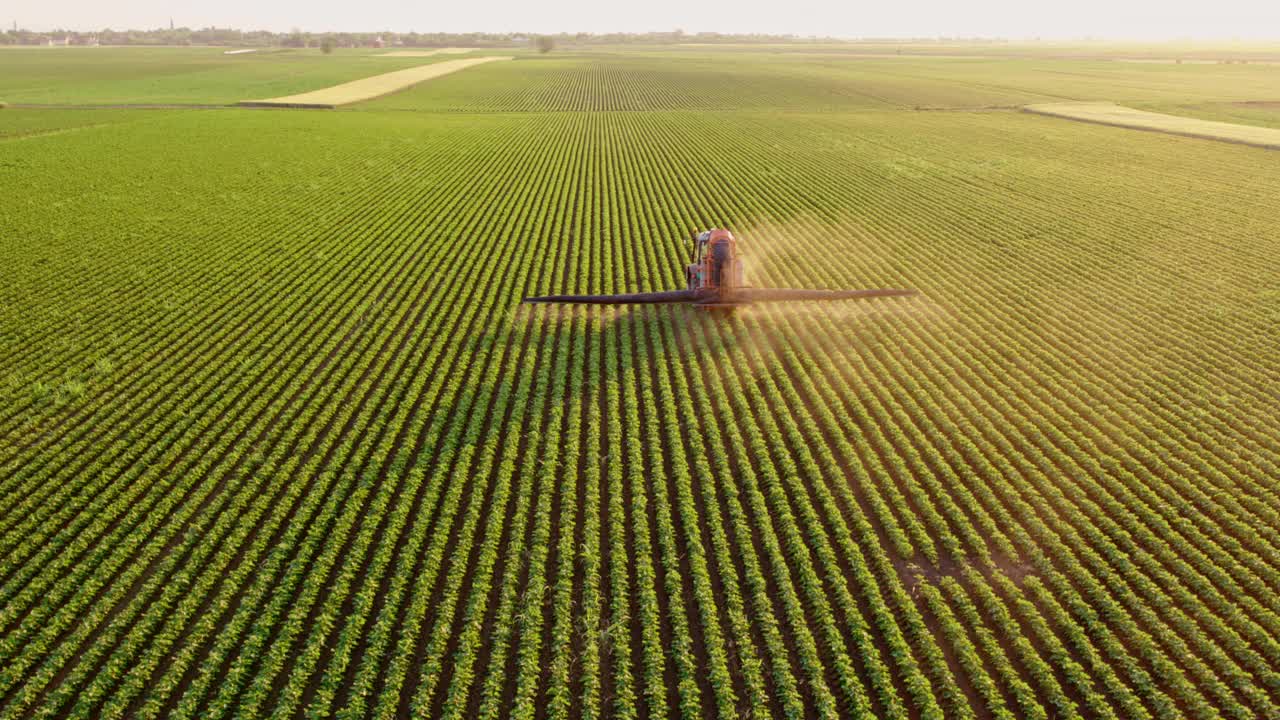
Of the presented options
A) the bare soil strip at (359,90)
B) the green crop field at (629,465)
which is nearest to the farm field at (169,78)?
the bare soil strip at (359,90)

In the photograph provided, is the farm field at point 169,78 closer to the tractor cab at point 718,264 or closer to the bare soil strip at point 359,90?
the bare soil strip at point 359,90

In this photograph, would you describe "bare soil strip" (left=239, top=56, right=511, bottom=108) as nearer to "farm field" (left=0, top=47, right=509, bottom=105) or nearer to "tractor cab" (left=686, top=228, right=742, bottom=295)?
"farm field" (left=0, top=47, right=509, bottom=105)

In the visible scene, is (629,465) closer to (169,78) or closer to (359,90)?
(359,90)

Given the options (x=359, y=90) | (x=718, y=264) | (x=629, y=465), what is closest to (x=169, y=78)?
(x=359, y=90)

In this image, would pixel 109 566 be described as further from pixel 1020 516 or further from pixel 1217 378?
pixel 1217 378

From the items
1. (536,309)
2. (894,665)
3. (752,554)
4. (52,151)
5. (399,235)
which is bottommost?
(894,665)

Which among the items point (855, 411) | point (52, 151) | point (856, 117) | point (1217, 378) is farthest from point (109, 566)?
point (856, 117)
